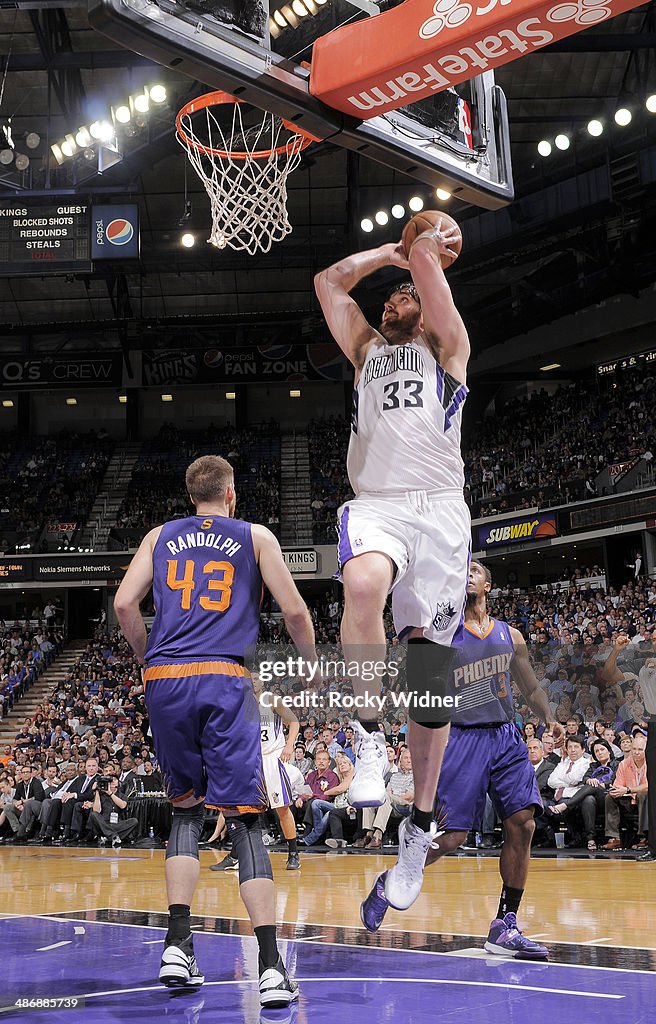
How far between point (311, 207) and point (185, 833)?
23.0 m

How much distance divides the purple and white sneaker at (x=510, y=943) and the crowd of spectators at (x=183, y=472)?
2259cm

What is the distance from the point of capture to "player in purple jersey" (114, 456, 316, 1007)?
414 cm

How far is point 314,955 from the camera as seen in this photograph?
17.0ft

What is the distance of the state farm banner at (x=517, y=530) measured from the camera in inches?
957

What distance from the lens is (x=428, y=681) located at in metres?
3.77

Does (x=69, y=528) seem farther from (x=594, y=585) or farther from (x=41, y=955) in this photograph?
(x=41, y=955)

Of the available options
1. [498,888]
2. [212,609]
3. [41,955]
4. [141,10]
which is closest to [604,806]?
[498,888]

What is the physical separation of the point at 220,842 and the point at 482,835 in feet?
11.8

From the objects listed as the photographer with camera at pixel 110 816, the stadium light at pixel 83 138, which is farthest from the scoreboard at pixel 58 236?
the photographer with camera at pixel 110 816

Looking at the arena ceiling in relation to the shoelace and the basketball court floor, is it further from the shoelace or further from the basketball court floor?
the shoelace

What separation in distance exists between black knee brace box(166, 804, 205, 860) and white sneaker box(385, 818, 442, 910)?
0.93m

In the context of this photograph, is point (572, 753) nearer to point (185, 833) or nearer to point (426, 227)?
point (185, 833)

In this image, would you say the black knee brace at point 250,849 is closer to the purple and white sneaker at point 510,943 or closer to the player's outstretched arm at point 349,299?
the purple and white sneaker at point 510,943

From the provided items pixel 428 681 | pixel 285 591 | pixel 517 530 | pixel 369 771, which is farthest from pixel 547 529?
pixel 369 771
